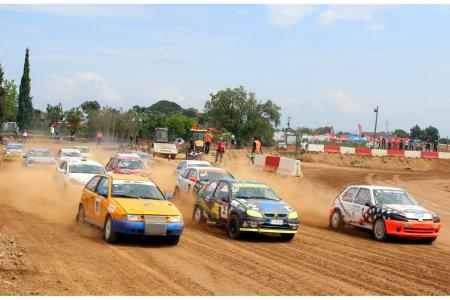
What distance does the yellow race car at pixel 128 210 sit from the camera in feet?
41.9

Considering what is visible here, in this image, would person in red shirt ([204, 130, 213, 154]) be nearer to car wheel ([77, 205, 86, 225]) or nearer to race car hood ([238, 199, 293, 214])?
car wheel ([77, 205, 86, 225])

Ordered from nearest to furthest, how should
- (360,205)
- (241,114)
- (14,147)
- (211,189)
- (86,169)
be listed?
(211,189) < (360,205) < (86,169) < (14,147) < (241,114)

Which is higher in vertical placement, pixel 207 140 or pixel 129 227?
pixel 207 140

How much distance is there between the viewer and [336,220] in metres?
18.2

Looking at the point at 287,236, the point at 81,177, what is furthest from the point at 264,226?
the point at 81,177

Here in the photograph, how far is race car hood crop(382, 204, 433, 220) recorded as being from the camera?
1571cm

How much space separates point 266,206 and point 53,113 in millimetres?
120010

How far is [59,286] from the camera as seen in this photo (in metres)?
8.68

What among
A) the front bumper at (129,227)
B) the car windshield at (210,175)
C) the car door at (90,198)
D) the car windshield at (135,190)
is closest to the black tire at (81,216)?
the car door at (90,198)

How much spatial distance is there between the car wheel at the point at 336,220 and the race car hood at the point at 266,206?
3.38m

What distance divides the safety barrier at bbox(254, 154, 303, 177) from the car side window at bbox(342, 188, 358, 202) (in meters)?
14.0

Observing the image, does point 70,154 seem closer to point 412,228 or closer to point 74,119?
point 412,228

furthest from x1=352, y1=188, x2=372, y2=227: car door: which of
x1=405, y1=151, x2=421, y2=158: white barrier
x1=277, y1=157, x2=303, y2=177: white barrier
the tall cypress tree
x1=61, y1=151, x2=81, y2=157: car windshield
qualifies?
the tall cypress tree

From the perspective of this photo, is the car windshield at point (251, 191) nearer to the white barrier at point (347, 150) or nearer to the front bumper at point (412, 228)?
the front bumper at point (412, 228)
